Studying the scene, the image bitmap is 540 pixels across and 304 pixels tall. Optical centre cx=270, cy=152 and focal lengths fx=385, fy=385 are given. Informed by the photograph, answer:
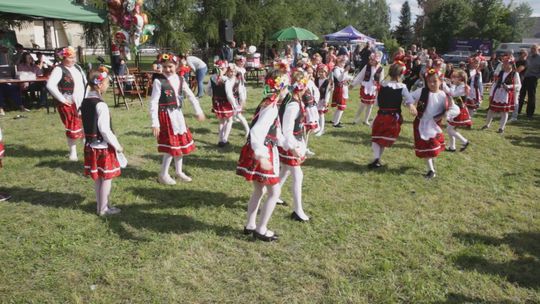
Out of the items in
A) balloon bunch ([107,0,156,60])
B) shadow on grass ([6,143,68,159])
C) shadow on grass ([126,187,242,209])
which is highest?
balloon bunch ([107,0,156,60])

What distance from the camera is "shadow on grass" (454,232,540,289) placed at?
375cm

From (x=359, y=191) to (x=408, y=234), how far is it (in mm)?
1384

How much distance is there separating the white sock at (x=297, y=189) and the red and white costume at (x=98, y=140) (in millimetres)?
2053

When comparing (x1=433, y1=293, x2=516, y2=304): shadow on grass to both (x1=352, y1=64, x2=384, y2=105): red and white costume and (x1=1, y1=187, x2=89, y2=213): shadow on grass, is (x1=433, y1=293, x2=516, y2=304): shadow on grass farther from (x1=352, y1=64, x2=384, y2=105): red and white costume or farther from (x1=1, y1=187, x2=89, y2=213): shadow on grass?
(x1=352, y1=64, x2=384, y2=105): red and white costume

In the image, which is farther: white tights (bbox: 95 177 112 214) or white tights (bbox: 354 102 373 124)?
white tights (bbox: 354 102 373 124)

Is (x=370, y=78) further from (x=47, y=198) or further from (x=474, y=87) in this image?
(x=47, y=198)

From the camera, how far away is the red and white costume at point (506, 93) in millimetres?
9758

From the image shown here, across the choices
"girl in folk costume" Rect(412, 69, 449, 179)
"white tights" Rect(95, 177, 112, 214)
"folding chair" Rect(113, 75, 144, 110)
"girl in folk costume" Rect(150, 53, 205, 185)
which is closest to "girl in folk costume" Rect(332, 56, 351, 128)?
"girl in folk costume" Rect(412, 69, 449, 179)

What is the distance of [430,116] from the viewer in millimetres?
6082

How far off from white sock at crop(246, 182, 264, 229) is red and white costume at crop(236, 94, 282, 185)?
14 centimetres

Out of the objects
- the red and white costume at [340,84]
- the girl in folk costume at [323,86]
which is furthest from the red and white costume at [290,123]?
the red and white costume at [340,84]

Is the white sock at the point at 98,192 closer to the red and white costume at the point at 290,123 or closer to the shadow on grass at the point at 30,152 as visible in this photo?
the red and white costume at the point at 290,123

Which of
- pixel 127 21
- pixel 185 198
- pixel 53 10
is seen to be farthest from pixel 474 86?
pixel 53 10

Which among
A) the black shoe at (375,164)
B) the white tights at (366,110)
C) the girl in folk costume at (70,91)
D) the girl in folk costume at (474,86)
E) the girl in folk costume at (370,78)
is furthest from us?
the girl in folk costume at (474,86)
